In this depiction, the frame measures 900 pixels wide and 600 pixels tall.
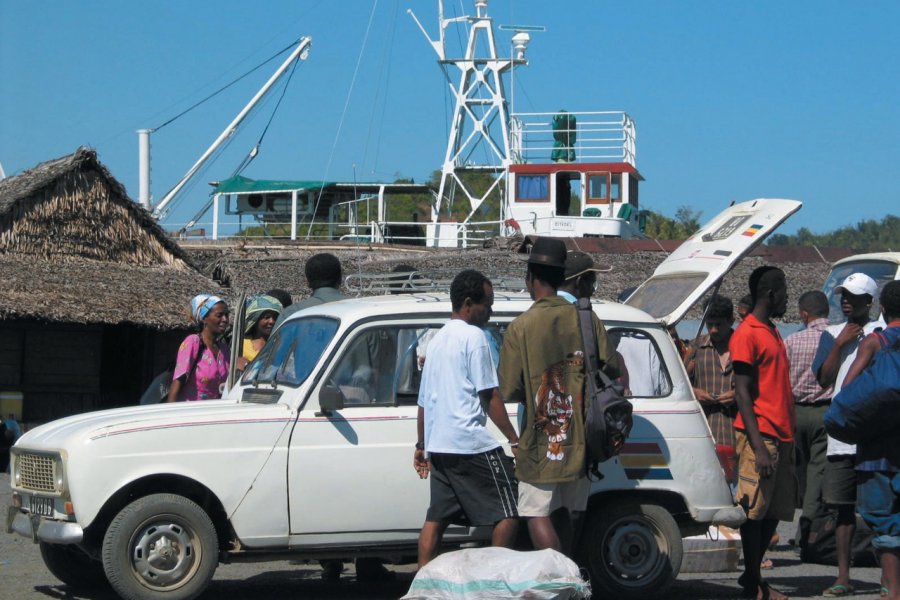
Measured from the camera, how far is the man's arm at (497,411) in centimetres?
611

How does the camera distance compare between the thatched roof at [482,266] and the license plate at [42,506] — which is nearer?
the license plate at [42,506]

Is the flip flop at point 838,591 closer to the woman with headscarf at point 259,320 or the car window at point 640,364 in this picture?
the car window at point 640,364

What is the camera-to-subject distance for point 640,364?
24.0 ft

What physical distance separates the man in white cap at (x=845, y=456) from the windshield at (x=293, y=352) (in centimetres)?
317

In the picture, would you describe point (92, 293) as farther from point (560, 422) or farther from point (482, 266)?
point (560, 422)

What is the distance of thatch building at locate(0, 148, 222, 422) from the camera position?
54.7ft

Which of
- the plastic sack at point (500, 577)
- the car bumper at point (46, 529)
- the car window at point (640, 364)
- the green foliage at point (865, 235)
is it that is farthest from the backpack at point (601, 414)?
the green foliage at point (865, 235)

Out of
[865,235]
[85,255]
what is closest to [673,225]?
[865,235]

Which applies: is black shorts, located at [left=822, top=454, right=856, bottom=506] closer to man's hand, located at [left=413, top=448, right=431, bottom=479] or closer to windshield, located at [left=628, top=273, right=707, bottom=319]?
windshield, located at [left=628, top=273, right=707, bottom=319]

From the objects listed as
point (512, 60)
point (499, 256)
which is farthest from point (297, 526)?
point (512, 60)

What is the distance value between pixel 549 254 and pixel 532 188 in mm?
26694

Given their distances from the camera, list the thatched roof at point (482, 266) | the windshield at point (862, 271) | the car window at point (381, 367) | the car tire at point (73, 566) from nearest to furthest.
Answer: the car window at point (381, 367) → the car tire at point (73, 566) → the windshield at point (862, 271) → the thatched roof at point (482, 266)

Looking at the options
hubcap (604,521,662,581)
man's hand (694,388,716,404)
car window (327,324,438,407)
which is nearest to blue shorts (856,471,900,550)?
hubcap (604,521,662,581)

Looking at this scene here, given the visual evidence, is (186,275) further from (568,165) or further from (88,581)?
(568,165)
